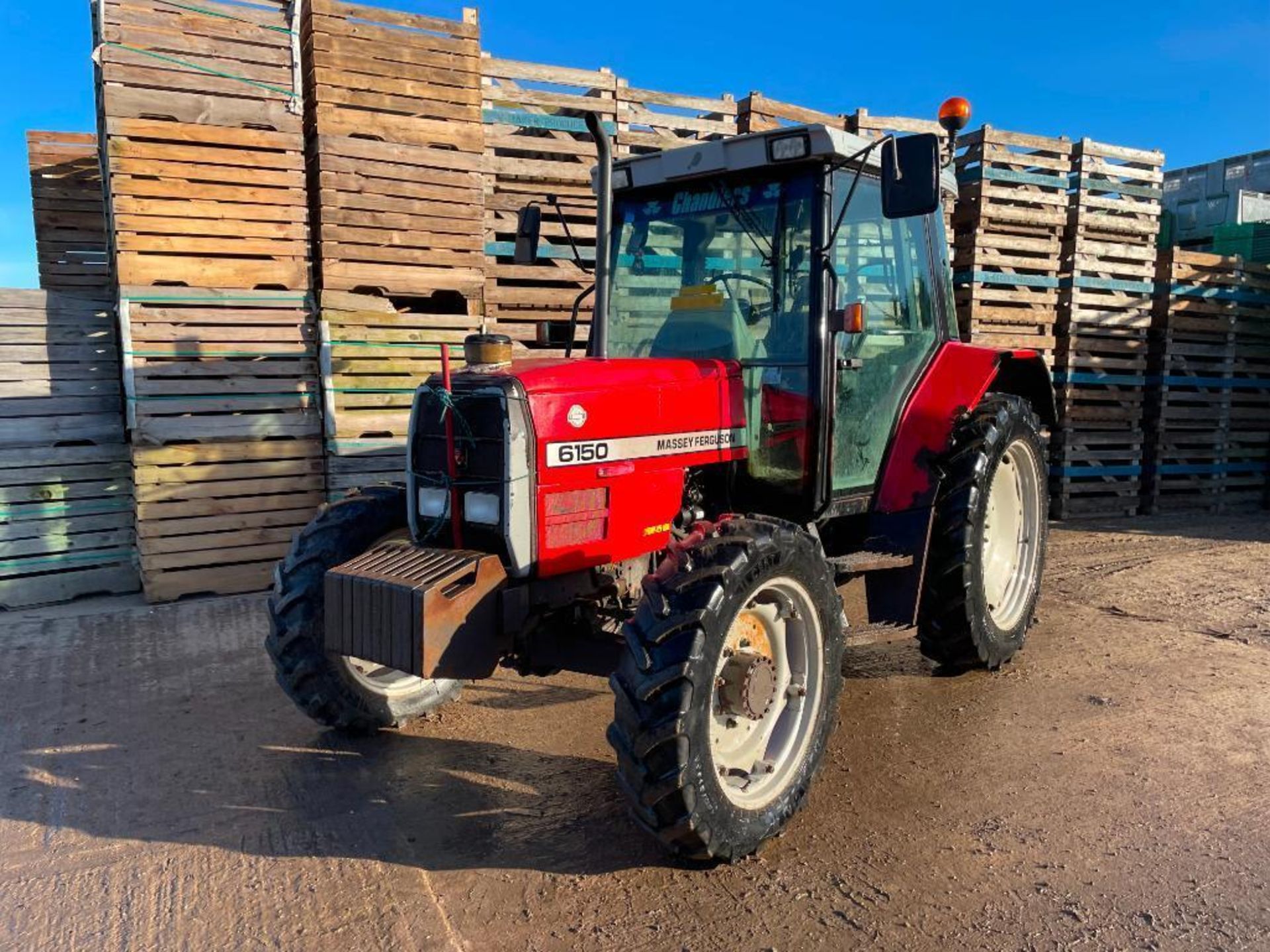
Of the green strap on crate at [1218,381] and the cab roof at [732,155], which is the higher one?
the cab roof at [732,155]

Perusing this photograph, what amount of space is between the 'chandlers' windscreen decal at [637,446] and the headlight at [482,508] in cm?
22

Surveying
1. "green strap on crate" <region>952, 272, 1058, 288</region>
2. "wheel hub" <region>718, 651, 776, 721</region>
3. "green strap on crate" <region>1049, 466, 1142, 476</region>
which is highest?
"green strap on crate" <region>952, 272, 1058, 288</region>

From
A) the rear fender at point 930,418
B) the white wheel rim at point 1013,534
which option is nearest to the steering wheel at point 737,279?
the rear fender at point 930,418

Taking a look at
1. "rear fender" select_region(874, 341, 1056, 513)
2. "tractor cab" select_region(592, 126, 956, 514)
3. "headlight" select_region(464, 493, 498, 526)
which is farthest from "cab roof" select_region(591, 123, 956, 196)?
"headlight" select_region(464, 493, 498, 526)

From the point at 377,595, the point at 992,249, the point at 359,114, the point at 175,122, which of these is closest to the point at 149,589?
the point at 175,122

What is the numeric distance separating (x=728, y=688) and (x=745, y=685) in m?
0.06

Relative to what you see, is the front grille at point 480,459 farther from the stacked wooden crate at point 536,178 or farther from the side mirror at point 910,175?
the stacked wooden crate at point 536,178

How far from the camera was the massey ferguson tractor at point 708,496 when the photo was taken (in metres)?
2.85

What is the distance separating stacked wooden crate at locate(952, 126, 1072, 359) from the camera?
27.0 feet

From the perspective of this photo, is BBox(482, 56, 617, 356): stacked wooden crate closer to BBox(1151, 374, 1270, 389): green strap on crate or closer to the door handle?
the door handle

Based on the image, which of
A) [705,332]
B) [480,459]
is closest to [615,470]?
[480,459]

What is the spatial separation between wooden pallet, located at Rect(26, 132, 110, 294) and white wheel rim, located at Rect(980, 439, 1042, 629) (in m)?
8.10

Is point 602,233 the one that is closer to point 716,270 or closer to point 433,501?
point 716,270

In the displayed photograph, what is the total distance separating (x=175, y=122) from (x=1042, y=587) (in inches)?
246
